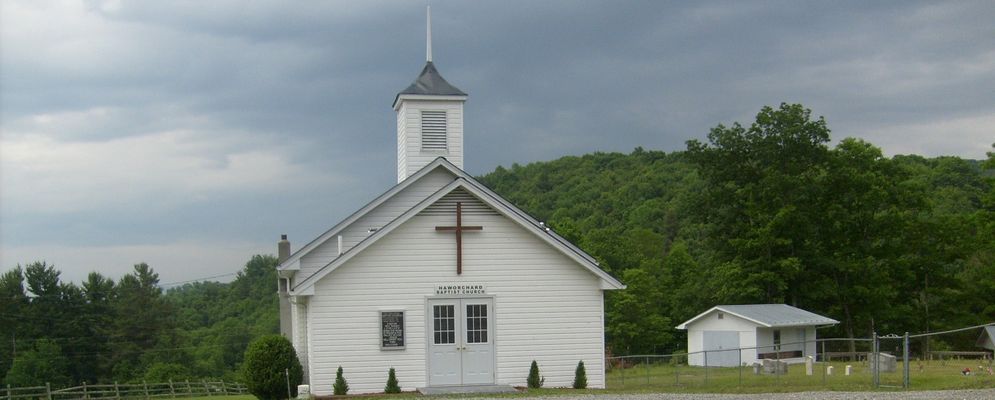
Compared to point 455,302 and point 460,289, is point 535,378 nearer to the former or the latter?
point 455,302

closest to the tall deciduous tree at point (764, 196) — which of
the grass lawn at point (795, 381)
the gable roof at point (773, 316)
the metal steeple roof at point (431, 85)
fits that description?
the gable roof at point (773, 316)

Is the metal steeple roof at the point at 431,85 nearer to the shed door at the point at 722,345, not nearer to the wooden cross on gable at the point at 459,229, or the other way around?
the wooden cross on gable at the point at 459,229

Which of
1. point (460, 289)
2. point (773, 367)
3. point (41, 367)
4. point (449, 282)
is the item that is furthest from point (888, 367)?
point (41, 367)

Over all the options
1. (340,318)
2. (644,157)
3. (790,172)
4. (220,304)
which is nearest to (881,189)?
(790,172)

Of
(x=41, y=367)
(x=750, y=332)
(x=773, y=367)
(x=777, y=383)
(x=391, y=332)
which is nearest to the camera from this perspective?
(x=391, y=332)

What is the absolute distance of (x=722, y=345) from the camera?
45.3 m

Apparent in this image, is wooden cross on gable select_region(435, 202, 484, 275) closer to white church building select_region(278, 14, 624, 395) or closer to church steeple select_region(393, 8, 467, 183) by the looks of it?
white church building select_region(278, 14, 624, 395)

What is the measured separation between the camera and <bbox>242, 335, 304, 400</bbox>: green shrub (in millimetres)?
23109

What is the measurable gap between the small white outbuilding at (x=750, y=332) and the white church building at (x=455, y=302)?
2069 centimetres

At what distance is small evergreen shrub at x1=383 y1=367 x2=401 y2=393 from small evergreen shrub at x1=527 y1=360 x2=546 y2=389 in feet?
10.1

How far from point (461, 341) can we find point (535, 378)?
1.93 m

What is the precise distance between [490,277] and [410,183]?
13.9ft

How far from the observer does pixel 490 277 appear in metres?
23.4

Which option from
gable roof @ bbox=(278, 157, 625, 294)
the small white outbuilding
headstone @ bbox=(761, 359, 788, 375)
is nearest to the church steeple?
gable roof @ bbox=(278, 157, 625, 294)
